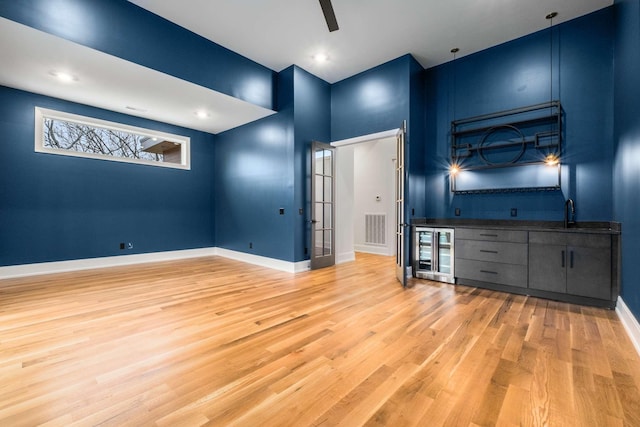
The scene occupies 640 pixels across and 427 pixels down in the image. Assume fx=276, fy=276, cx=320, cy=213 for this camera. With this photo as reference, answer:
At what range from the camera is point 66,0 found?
2.91m

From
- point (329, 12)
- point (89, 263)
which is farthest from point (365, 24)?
point (89, 263)

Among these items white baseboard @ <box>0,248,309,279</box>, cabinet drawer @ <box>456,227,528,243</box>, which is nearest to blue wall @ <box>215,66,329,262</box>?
white baseboard @ <box>0,248,309,279</box>

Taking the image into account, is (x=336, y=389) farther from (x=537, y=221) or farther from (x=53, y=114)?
(x=53, y=114)

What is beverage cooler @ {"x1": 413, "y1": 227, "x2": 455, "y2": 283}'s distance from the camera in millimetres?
4027

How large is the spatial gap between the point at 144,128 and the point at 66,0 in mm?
2778

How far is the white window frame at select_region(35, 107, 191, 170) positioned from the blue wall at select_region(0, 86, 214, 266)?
0.08 metres

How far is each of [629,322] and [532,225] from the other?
63.0 inches

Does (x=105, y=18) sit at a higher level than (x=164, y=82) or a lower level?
higher

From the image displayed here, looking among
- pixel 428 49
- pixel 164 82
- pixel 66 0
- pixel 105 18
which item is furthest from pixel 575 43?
pixel 66 0

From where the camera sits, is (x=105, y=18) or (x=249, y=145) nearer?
(x=105, y=18)

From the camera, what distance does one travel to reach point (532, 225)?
3.75 meters

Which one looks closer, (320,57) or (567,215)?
(567,215)

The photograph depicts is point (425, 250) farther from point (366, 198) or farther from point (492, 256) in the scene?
point (366, 198)

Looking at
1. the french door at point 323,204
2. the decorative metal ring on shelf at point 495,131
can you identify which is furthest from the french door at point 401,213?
the french door at point 323,204
